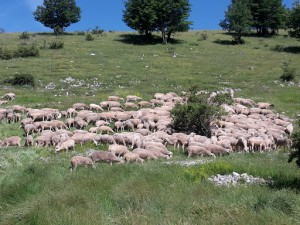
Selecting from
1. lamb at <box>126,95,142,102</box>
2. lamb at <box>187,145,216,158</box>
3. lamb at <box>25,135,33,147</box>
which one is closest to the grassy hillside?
lamb at <box>126,95,142,102</box>

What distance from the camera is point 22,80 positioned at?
3706 centimetres

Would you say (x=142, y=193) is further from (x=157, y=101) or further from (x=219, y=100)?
(x=157, y=101)

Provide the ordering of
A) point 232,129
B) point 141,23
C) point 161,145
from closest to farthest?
point 161,145, point 232,129, point 141,23

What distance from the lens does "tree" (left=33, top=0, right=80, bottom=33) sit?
276ft

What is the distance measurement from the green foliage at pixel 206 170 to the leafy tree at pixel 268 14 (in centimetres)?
7275

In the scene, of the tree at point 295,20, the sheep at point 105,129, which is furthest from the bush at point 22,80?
the tree at point 295,20

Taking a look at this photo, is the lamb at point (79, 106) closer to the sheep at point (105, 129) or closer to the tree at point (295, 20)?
the sheep at point (105, 129)

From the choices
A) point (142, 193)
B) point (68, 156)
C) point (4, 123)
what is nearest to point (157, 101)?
point (4, 123)

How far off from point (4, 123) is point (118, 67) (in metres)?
23.7

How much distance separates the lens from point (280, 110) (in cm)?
2891

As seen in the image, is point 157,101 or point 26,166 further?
point 157,101

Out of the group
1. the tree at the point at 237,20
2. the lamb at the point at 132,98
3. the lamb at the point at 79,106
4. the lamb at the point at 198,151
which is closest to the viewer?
the lamb at the point at 198,151

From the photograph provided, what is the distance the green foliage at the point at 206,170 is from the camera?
13.0 meters

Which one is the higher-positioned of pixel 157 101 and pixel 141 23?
pixel 141 23
